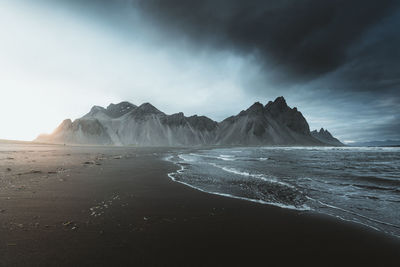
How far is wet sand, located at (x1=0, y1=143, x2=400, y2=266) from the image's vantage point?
409cm

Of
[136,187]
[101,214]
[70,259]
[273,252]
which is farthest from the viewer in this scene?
[136,187]

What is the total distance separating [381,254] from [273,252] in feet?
8.72

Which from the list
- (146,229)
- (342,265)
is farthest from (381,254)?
(146,229)

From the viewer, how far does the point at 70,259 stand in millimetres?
3871

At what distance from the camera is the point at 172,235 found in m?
5.16

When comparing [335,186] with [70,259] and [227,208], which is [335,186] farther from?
[70,259]

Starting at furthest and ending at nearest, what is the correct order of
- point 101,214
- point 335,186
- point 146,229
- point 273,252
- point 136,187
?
point 335,186
point 136,187
point 101,214
point 146,229
point 273,252

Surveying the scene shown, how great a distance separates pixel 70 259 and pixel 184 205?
15.0 feet

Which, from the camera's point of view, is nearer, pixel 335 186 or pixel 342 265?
pixel 342 265

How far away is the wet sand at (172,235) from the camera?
4.09 m

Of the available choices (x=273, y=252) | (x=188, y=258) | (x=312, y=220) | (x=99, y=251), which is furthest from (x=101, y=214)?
(x=312, y=220)

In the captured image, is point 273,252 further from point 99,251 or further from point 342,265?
point 99,251

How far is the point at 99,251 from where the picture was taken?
4.23 metres

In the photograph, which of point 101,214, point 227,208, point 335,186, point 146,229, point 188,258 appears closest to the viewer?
point 188,258
